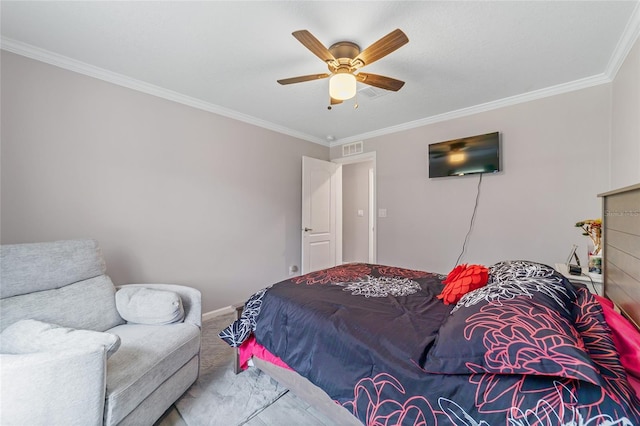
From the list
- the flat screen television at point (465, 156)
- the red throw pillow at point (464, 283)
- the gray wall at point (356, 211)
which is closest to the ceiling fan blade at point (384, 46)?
the red throw pillow at point (464, 283)

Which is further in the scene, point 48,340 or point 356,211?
point 356,211

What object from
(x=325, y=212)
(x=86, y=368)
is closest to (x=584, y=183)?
(x=325, y=212)

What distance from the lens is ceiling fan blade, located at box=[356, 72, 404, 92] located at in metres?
1.91

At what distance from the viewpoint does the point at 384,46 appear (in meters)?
1.58

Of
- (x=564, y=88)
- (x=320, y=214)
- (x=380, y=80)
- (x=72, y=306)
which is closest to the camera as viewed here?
(x=72, y=306)

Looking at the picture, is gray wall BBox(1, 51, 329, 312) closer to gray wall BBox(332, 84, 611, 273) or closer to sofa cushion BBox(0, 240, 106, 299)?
sofa cushion BBox(0, 240, 106, 299)

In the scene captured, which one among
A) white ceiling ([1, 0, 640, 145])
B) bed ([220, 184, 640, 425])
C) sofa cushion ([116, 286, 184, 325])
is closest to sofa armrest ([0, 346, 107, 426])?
sofa cushion ([116, 286, 184, 325])

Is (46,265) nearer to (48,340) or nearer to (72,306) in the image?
(72,306)

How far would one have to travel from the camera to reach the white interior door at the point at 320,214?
12.8 ft

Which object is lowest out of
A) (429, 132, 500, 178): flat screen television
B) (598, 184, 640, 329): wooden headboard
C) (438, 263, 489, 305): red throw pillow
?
(438, 263, 489, 305): red throw pillow

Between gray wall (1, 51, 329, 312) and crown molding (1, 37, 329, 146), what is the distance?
0.05m

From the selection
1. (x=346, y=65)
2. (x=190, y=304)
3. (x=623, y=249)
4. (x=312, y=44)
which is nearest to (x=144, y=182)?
(x=190, y=304)

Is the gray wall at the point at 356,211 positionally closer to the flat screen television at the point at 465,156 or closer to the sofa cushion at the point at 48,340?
the flat screen television at the point at 465,156

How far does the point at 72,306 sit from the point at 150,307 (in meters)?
0.43
